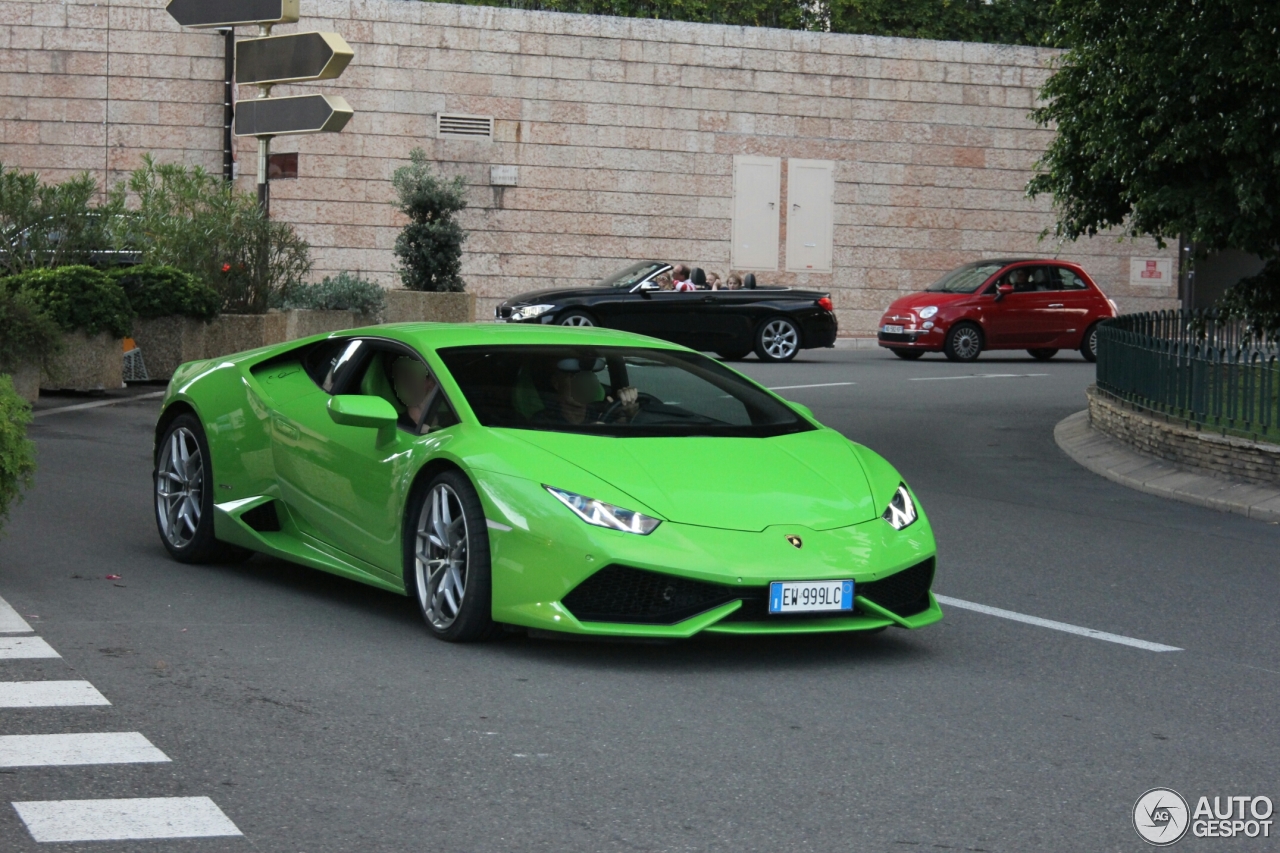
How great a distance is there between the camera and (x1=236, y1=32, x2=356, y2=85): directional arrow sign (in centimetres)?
2067

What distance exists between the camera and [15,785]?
16.2ft

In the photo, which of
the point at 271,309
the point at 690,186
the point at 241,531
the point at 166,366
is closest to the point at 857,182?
the point at 690,186

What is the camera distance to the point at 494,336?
7.98 m

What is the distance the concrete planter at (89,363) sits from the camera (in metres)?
17.5

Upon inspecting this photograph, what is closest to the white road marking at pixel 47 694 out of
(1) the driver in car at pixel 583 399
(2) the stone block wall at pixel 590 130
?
(1) the driver in car at pixel 583 399

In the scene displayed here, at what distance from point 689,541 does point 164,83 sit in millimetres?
28683

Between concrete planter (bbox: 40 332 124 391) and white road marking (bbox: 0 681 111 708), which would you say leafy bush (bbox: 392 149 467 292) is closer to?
concrete planter (bbox: 40 332 124 391)

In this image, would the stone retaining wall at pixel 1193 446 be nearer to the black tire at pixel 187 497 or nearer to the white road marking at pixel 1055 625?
the white road marking at pixel 1055 625

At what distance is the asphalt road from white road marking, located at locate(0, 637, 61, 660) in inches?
2.5

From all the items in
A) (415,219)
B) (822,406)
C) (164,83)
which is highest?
(164,83)

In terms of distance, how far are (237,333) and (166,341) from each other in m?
0.95

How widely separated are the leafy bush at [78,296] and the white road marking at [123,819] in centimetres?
1296

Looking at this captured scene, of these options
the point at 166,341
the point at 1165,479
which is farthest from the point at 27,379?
the point at 1165,479

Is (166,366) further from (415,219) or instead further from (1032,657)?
(1032,657)
